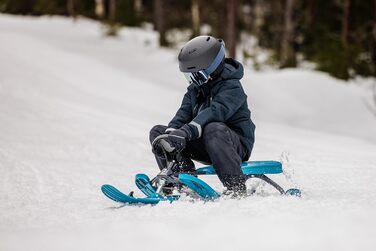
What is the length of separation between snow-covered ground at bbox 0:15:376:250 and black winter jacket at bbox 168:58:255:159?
518 mm

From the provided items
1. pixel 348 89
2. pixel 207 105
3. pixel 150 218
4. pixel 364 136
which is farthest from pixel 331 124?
pixel 150 218

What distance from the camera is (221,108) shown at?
389 cm

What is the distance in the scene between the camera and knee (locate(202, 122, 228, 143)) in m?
3.74

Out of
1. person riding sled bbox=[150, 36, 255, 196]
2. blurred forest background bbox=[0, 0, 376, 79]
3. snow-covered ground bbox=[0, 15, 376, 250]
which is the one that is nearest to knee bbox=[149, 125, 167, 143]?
person riding sled bbox=[150, 36, 255, 196]

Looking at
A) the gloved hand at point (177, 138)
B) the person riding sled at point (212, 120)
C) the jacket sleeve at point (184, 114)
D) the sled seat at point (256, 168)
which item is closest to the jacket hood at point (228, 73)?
the person riding sled at point (212, 120)

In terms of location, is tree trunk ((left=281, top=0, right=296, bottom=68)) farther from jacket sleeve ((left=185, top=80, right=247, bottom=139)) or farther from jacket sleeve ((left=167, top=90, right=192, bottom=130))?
jacket sleeve ((left=185, top=80, right=247, bottom=139))

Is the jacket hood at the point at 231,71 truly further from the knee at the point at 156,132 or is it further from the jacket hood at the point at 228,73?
the knee at the point at 156,132

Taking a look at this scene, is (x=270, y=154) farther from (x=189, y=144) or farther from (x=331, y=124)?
(x=331, y=124)

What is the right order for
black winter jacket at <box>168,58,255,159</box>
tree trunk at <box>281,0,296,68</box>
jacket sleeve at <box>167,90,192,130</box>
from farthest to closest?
tree trunk at <box>281,0,296,68</box> < jacket sleeve at <box>167,90,192,130</box> < black winter jacket at <box>168,58,255,159</box>

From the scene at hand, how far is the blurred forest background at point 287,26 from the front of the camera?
14805 mm

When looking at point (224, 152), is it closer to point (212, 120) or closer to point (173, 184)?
point (212, 120)

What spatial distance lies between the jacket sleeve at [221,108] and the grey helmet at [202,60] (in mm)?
147

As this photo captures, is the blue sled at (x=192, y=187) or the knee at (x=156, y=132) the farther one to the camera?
the knee at (x=156, y=132)

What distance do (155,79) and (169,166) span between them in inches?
404
